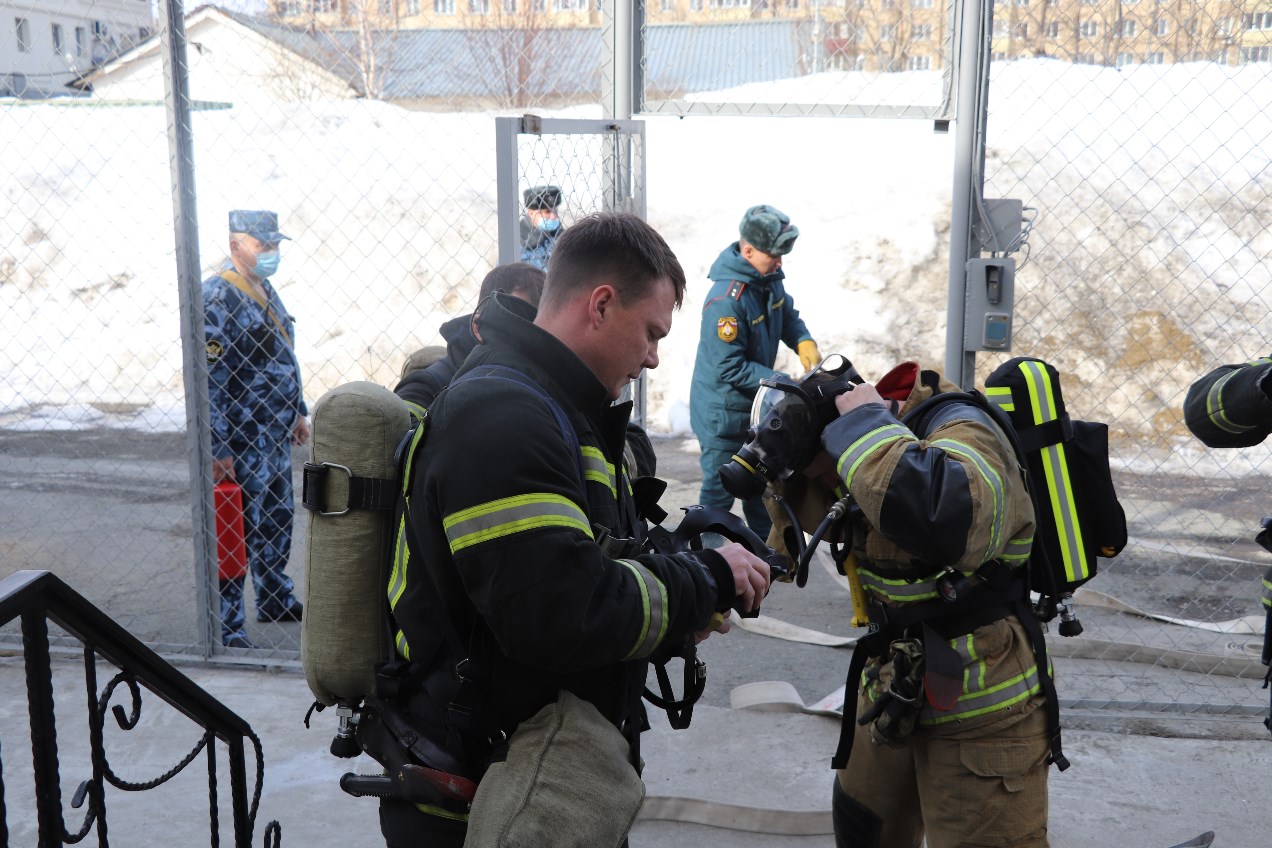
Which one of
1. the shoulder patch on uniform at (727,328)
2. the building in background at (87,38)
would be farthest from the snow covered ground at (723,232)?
the shoulder patch on uniform at (727,328)

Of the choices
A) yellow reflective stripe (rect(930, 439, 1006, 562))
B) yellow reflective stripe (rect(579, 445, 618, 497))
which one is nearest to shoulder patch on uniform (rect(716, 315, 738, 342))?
yellow reflective stripe (rect(930, 439, 1006, 562))

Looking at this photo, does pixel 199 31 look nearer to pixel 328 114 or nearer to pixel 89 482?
pixel 328 114

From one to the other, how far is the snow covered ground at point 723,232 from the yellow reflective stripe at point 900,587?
23.5 feet

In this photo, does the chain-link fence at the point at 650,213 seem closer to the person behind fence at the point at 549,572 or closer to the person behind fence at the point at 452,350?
the person behind fence at the point at 452,350

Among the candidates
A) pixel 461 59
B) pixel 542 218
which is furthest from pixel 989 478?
pixel 461 59

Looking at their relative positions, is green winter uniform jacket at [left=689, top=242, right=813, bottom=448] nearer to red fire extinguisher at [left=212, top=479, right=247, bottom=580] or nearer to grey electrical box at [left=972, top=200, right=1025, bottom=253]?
grey electrical box at [left=972, top=200, right=1025, bottom=253]

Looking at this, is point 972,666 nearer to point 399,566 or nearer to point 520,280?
point 399,566

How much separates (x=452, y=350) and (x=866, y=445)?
150 cm

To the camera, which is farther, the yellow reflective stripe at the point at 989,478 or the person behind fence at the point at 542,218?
the person behind fence at the point at 542,218

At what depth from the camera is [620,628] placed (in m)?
1.74

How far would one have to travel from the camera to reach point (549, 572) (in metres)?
1.69

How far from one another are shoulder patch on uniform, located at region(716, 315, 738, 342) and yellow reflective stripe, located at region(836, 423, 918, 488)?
3.54m

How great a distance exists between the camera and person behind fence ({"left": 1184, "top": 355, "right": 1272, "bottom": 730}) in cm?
267

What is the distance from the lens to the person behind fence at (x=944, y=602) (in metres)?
2.20
